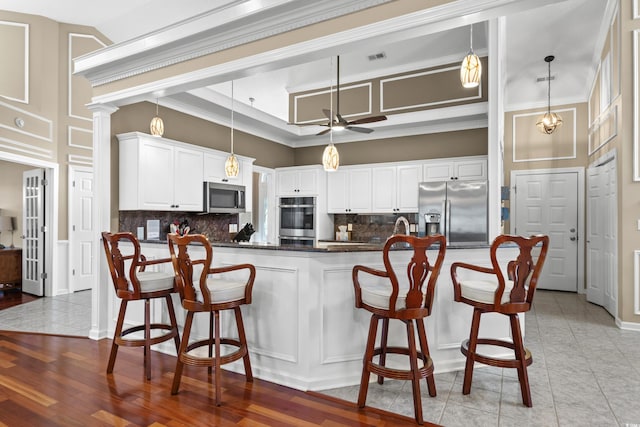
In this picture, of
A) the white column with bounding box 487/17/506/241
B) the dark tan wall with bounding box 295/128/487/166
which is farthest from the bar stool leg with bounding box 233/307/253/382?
the dark tan wall with bounding box 295/128/487/166

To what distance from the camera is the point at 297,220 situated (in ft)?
21.3

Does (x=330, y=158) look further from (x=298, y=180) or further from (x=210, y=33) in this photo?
(x=298, y=180)

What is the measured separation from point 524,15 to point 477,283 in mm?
3513

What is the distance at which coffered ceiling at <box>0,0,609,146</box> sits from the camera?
457cm

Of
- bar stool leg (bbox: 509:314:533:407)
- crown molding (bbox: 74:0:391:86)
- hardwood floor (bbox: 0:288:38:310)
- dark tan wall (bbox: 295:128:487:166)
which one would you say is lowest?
hardwood floor (bbox: 0:288:38:310)

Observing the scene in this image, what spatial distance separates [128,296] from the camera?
2.78 m

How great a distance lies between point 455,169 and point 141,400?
4.66m

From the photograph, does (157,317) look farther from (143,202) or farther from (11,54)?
(11,54)

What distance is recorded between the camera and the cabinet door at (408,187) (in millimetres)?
5715

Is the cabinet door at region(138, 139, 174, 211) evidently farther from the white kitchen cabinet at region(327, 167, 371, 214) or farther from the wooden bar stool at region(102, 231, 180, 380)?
the white kitchen cabinet at region(327, 167, 371, 214)

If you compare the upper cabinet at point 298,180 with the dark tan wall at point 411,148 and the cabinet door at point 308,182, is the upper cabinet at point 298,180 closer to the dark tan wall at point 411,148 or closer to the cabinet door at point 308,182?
the cabinet door at point 308,182

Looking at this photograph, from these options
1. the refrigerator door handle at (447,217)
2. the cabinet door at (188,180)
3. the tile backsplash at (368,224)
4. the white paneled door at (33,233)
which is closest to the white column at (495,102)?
the refrigerator door handle at (447,217)

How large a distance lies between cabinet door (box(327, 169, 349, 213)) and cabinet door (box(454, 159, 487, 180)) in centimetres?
179

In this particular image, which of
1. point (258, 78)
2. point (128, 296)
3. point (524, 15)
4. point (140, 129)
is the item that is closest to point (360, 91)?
point (258, 78)
